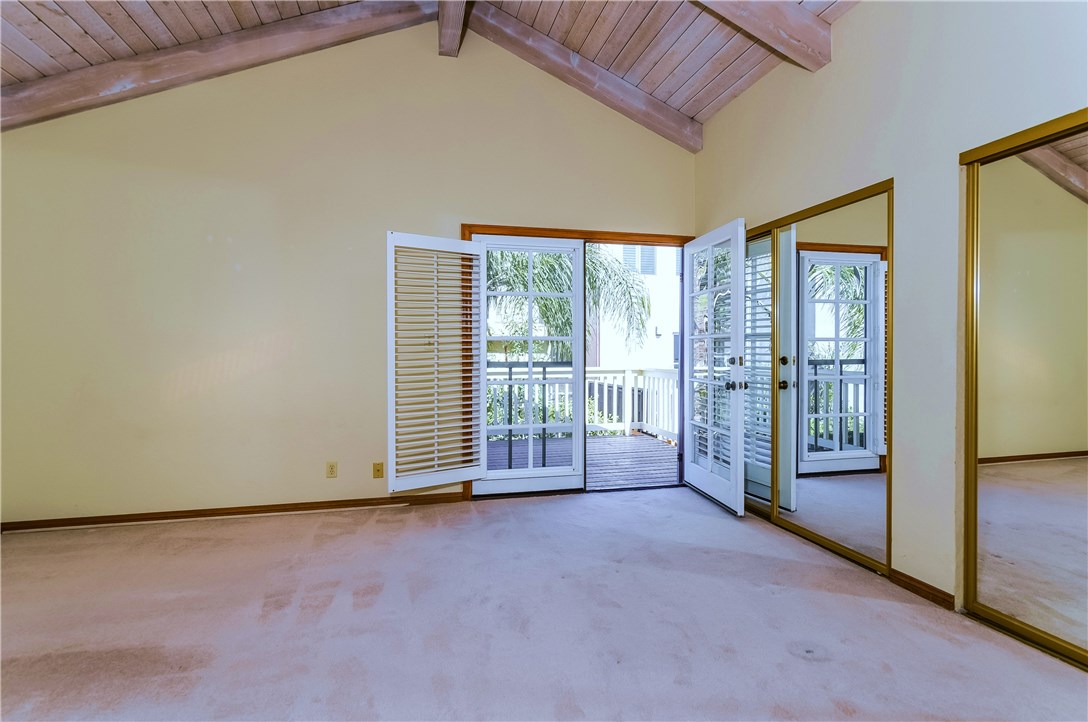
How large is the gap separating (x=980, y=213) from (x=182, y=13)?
429 cm

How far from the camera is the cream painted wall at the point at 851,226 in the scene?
262 centimetres

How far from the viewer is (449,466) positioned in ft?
12.0

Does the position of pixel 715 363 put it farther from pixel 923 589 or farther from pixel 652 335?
pixel 652 335

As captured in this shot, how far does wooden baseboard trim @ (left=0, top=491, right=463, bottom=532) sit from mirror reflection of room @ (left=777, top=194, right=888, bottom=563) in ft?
8.06

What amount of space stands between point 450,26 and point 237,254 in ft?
6.93

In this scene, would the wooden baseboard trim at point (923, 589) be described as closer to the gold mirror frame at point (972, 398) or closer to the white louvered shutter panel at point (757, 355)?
the gold mirror frame at point (972, 398)

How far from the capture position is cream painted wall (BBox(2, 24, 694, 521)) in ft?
10.6

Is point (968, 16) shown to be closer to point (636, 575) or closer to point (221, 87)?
point (636, 575)

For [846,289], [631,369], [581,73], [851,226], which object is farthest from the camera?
[631,369]

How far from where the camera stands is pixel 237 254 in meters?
3.45

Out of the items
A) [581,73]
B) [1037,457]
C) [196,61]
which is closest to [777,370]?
[1037,457]

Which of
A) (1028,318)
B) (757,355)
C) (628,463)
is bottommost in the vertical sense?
(628,463)

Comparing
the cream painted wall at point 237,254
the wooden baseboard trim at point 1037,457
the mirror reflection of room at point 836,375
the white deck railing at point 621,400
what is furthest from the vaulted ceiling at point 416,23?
the white deck railing at point 621,400

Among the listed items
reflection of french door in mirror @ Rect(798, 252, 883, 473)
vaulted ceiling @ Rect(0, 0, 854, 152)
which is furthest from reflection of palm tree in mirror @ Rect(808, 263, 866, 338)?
vaulted ceiling @ Rect(0, 0, 854, 152)
